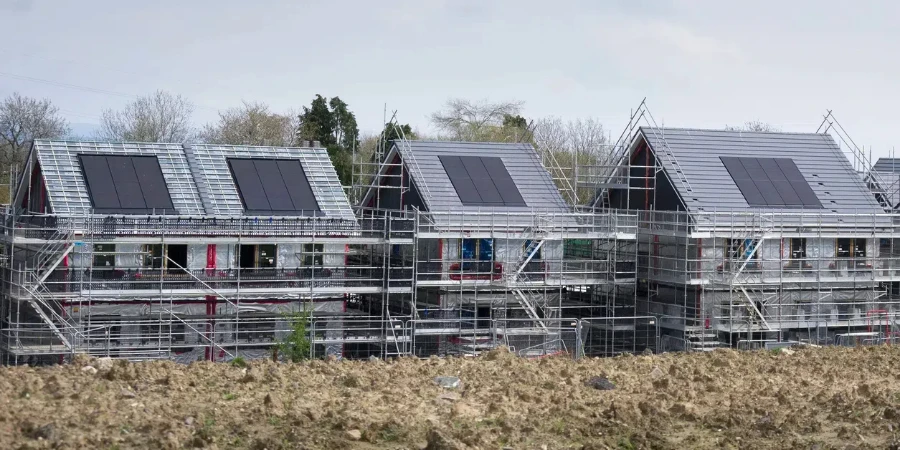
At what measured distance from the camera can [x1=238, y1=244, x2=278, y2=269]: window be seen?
37.4 m

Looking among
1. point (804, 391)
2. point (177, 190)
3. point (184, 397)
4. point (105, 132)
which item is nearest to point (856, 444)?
point (804, 391)

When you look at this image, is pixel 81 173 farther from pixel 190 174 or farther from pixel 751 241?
pixel 751 241

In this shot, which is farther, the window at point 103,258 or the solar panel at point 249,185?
the solar panel at point 249,185

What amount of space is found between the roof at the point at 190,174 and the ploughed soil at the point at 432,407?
9.98 metres

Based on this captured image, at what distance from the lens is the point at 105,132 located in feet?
248

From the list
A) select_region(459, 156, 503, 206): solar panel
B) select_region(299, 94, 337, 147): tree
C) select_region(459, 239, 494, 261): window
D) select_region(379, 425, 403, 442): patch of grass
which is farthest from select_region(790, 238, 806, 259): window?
select_region(299, 94, 337, 147): tree

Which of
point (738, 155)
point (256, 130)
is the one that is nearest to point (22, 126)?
point (256, 130)

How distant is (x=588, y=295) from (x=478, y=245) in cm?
539

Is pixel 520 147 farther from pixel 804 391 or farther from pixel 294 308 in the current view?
pixel 804 391

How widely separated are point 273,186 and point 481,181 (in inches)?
285

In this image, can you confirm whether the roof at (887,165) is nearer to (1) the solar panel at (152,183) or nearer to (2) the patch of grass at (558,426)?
(1) the solar panel at (152,183)

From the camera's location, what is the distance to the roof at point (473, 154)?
41125 mm

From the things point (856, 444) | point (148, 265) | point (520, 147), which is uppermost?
point (520, 147)

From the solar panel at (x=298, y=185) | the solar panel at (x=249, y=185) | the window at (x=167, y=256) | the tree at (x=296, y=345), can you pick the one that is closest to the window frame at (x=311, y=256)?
the solar panel at (x=298, y=185)
